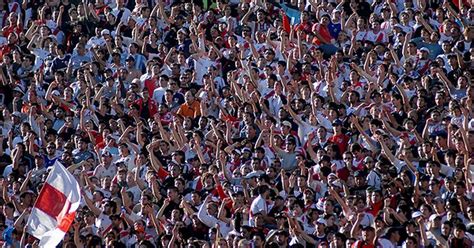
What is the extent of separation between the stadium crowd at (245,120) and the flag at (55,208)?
A: 1.46m

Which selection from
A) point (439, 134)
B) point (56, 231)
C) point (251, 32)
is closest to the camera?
point (56, 231)

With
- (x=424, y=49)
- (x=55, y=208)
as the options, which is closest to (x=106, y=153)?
(x=55, y=208)

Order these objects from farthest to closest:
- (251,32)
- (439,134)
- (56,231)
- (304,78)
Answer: (251,32)
(304,78)
(439,134)
(56,231)

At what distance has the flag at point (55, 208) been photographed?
65.7 ft

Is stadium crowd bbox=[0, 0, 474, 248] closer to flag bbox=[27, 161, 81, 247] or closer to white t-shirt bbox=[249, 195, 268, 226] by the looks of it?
white t-shirt bbox=[249, 195, 268, 226]

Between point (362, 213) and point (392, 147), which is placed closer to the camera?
point (362, 213)

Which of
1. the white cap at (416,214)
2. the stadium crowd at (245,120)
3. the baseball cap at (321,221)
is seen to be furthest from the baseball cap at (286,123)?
the white cap at (416,214)

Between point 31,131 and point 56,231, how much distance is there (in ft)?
18.0

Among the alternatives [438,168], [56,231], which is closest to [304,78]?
[438,168]

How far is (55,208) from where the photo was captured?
20219 millimetres

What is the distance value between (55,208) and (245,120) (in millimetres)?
4548

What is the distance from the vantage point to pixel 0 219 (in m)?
23.2

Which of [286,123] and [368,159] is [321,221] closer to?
[368,159]

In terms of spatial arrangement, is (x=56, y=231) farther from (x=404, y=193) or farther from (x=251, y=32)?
(x=251, y=32)
